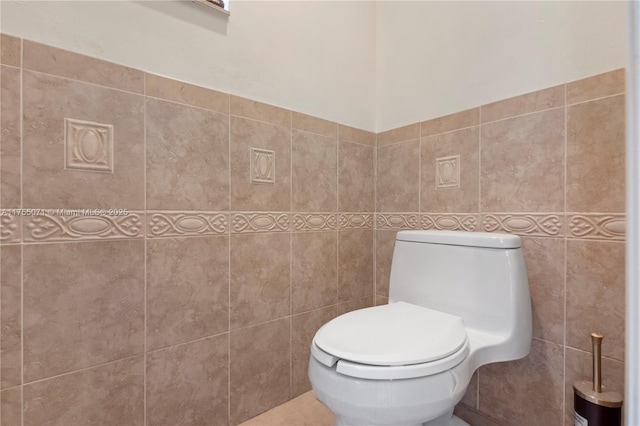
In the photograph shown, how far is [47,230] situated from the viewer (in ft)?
2.70

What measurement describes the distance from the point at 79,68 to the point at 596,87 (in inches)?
58.8

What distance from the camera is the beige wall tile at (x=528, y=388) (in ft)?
3.35

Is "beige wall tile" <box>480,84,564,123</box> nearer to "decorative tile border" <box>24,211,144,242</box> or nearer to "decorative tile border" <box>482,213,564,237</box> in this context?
"decorative tile border" <box>482,213,564,237</box>

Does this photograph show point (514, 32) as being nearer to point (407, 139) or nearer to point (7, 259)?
point (407, 139)

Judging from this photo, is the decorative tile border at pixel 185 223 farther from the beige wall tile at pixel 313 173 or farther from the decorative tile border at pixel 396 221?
the decorative tile border at pixel 396 221

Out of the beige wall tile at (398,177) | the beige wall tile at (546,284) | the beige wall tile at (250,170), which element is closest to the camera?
the beige wall tile at (546,284)

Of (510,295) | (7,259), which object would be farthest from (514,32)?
(7,259)

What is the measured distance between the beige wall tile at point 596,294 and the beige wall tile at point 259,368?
3.24 ft

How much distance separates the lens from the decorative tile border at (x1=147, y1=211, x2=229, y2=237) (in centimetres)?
98

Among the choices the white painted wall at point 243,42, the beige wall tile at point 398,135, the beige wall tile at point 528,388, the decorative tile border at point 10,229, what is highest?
the white painted wall at point 243,42

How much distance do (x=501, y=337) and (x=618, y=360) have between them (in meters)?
0.32

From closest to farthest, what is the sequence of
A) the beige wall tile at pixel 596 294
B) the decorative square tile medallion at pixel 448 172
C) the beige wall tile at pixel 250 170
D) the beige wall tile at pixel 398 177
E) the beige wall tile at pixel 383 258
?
the beige wall tile at pixel 596 294
the beige wall tile at pixel 250 170
the decorative square tile medallion at pixel 448 172
the beige wall tile at pixel 398 177
the beige wall tile at pixel 383 258

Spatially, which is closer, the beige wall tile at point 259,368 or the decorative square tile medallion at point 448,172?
the beige wall tile at point 259,368

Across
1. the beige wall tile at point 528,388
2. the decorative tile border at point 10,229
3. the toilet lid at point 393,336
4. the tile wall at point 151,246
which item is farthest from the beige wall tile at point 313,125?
the beige wall tile at point 528,388
